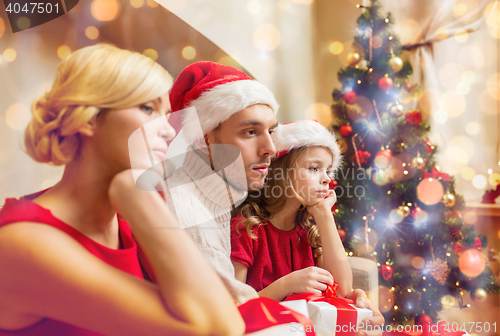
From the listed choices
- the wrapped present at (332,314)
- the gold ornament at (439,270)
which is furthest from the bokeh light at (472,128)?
the wrapped present at (332,314)

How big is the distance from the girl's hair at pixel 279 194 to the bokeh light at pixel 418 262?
1.04m

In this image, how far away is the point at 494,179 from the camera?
5.99 ft

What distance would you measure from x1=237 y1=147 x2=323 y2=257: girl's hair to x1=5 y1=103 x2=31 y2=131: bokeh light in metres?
0.48

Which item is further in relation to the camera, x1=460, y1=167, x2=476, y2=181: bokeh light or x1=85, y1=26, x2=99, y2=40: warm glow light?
x1=460, y1=167, x2=476, y2=181: bokeh light

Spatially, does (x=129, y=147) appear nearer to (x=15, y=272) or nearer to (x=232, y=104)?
(x=15, y=272)

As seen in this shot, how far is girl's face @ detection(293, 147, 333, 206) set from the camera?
729mm

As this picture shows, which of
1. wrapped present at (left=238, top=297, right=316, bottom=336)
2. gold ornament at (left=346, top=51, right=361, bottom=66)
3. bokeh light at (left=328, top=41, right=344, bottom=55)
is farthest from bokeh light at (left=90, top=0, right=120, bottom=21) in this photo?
bokeh light at (left=328, top=41, right=344, bottom=55)

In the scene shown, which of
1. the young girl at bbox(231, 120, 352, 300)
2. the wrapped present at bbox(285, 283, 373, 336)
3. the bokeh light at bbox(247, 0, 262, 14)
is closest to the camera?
the wrapped present at bbox(285, 283, 373, 336)

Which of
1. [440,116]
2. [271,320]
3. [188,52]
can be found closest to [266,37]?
[188,52]

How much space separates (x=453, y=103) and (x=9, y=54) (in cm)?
225

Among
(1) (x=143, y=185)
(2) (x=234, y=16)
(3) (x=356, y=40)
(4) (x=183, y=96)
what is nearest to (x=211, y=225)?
(1) (x=143, y=185)

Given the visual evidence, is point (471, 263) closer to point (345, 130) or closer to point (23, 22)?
point (345, 130)

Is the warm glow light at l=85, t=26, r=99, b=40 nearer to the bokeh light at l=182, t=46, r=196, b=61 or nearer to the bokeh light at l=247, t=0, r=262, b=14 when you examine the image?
the bokeh light at l=182, t=46, r=196, b=61

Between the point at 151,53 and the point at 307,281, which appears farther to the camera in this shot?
the point at 307,281
